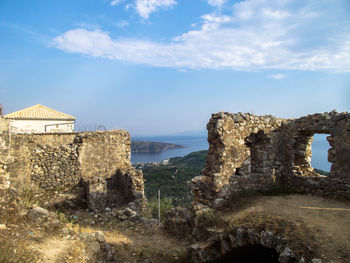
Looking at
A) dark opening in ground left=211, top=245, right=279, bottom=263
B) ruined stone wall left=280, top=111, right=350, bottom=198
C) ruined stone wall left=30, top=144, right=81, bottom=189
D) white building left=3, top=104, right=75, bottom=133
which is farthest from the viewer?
white building left=3, top=104, right=75, bottom=133

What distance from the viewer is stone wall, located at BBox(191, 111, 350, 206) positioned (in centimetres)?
802

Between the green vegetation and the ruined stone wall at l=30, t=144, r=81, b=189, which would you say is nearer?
the ruined stone wall at l=30, t=144, r=81, b=189

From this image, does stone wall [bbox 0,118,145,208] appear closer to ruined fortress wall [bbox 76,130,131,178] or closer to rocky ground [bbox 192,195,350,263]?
ruined fortress wall [bbox 76,130,131,178]

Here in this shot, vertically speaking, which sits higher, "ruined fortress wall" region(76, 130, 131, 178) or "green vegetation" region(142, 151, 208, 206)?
"ruined fortress wall" region(76, 130, 131, 178)

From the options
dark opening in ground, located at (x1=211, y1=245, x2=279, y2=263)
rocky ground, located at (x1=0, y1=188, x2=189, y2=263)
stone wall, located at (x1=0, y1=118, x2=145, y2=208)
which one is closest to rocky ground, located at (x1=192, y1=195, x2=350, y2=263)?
dark opening in ground, located at (x1=211, y1=245, x2=279, y2=263)

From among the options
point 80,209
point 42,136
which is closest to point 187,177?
point 42,136

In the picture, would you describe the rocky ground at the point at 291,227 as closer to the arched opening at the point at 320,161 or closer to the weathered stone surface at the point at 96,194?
the weathered stone surface at the point at 96,194

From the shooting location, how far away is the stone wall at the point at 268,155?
802cm

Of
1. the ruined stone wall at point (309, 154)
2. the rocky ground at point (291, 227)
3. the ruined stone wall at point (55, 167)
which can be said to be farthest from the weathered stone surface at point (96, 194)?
the ruined stone wall at point (309, 154)

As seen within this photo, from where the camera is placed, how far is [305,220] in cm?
636

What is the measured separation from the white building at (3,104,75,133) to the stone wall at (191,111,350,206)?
23289 millimetres

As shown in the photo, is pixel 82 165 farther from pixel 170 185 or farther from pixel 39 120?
pixel 170 185

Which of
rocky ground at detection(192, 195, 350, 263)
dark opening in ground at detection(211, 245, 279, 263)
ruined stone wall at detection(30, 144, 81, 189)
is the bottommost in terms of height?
dark opening in ground at detection(211, 245, 279, 263)

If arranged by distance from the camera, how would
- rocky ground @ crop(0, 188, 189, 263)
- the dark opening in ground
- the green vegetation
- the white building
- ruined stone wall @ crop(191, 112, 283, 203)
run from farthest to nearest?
the white building
the green vegetation
ruined stone wall @ crop(191, 112, 283, 203)
the dark opening in ground
rocky ground @ crop(0, 188, 189, 263)
